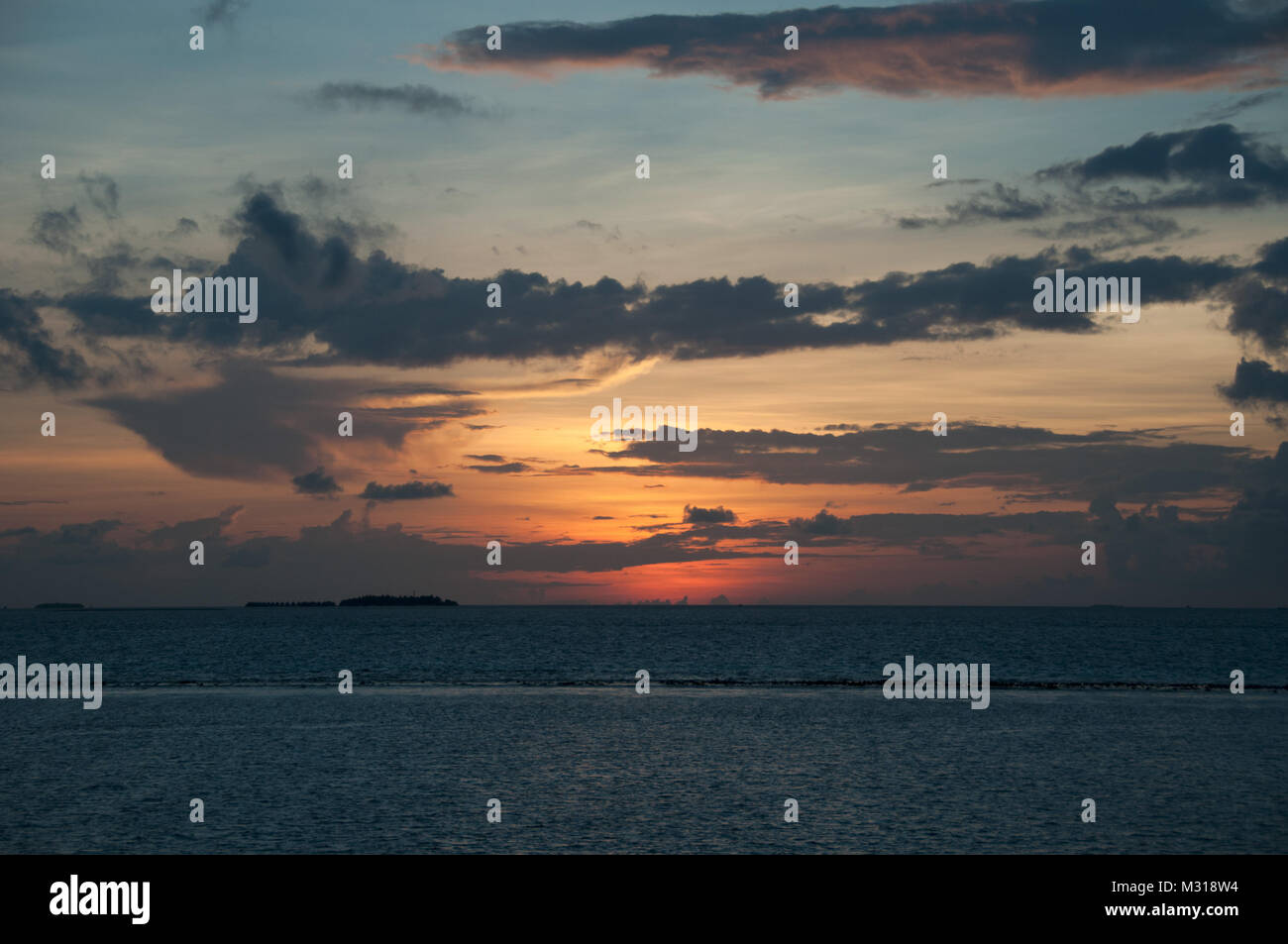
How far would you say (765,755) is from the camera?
5644 cm

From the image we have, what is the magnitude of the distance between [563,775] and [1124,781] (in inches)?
1055

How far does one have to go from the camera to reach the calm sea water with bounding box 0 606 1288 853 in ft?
121

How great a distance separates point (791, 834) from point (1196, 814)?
17132mm

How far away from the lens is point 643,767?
52469 mm

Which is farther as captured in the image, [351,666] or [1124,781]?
[351,666]

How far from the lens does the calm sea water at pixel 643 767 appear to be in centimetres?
3700

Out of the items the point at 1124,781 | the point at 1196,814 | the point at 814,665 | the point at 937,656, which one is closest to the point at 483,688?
the point at 814,665

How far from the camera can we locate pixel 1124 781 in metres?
49.0

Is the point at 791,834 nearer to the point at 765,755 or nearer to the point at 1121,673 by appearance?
the point at 765,755
